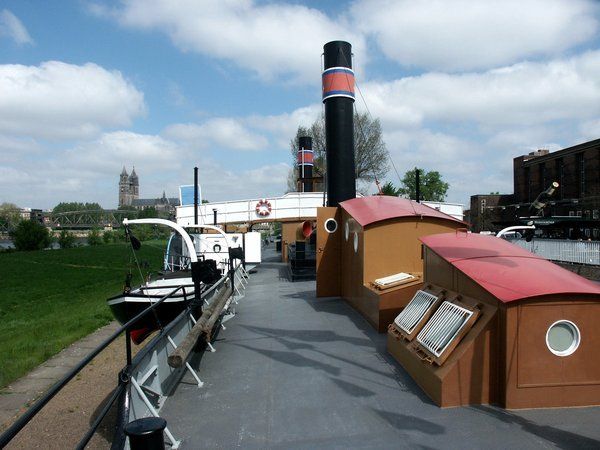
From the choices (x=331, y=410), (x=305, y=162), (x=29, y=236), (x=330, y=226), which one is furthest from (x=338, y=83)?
(x=29, y=236)

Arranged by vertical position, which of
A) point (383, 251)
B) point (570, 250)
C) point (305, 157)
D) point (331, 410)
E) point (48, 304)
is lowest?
point (48, 304)

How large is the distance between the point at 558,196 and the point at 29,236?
57.6 m

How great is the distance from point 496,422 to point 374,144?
4407cm

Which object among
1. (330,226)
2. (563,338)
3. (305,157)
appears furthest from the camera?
(305,157)

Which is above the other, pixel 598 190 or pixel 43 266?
pixel 598 190

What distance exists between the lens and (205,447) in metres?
4.17

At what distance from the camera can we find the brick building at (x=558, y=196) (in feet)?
95.4

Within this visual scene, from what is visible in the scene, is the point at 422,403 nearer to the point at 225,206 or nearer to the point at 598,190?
the point at 225,206

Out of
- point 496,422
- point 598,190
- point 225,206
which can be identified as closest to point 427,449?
point 496,422

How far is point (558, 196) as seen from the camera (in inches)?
1593

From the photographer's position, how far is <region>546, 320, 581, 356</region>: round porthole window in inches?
183

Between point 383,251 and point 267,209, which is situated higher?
point 267,209

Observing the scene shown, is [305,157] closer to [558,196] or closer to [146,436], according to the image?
[558,196]

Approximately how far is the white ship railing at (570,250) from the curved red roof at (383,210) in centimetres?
1232
